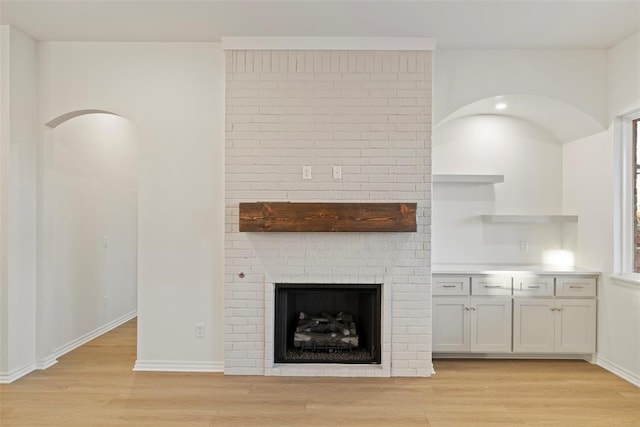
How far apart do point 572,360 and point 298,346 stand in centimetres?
253

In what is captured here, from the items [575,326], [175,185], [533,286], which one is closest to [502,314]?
[533,286]

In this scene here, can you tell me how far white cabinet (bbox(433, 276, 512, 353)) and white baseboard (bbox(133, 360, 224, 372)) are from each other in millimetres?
1962

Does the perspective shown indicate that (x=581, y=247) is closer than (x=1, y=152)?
No

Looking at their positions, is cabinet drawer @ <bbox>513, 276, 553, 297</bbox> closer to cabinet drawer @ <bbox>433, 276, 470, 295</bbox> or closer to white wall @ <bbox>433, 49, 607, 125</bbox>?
cabinet drawer @ <bbox>433, 276, 470, 295</bbox>

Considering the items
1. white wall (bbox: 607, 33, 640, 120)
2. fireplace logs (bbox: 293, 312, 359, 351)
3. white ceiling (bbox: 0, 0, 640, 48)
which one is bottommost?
fireplace logs (bbox: 293, 312, 359, 351)

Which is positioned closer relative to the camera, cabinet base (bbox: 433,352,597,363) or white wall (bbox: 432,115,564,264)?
cabinet base (bbox: 433,352,597,363)

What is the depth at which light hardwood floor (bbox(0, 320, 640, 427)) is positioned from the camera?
2.94 metres

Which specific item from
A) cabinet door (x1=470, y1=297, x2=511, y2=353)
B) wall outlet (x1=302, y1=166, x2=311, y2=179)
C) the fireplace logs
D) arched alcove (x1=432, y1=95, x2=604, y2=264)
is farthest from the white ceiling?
the fireplace logs

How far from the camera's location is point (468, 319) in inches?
160

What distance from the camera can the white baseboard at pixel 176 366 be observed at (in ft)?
12.6

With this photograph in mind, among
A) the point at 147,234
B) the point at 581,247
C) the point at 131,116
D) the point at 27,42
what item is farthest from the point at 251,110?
the point at 581,247

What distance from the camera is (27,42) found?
12.3 feet

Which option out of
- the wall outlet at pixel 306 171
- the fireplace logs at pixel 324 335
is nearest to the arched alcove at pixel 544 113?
the wall outlet at pixel 306 171

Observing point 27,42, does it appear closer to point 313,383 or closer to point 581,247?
point 313,383
